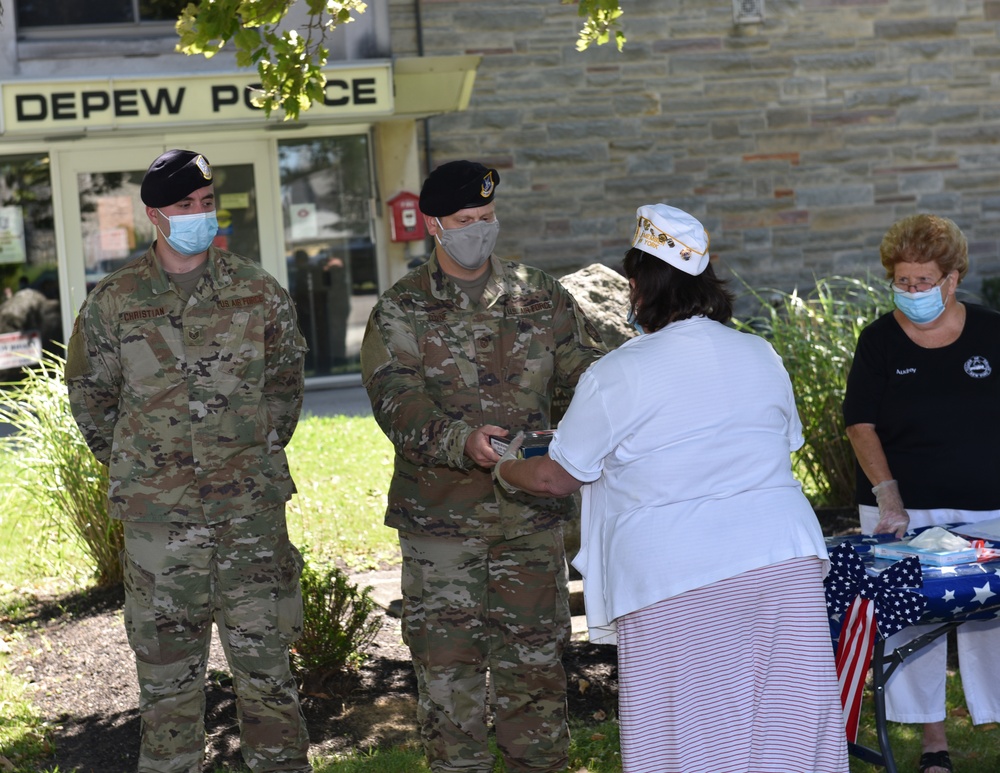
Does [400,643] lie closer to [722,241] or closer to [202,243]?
[202,243]

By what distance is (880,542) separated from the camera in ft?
13.6

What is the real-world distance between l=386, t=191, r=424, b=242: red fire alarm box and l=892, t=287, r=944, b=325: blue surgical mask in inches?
310

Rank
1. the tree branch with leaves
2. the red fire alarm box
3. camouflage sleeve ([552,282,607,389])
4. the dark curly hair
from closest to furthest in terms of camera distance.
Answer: the dark curly hair
camouflage sleeve ([552,282,607,389])
the tree branch with leaves
the red fire alarm box

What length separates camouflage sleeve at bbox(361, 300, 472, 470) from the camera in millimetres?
3771

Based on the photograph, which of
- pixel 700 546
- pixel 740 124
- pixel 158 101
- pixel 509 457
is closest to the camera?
pixel 700 546

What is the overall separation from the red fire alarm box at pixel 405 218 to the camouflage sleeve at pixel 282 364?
7.54 meters

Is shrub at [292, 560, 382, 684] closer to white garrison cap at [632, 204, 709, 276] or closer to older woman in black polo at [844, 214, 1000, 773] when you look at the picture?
older woman in black polo at [844, 214, 1000, 773]

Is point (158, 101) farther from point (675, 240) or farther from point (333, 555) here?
point (675, 240)

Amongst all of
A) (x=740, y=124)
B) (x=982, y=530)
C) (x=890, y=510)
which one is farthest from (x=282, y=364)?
(x=740, y=124)

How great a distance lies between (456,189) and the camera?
4.11 m

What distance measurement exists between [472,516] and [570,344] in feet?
2.23

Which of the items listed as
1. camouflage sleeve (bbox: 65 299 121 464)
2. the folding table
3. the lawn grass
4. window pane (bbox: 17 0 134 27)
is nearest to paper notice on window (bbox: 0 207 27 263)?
window pane (bbox: 17 0 134 27)

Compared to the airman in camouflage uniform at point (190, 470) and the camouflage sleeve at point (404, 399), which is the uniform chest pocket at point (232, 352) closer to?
the airman in camouflage uniform at point (190, 470)

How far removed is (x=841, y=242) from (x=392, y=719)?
31.7ft
